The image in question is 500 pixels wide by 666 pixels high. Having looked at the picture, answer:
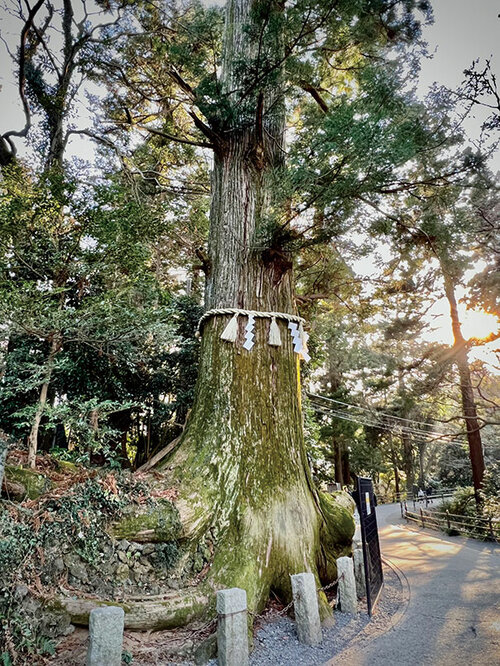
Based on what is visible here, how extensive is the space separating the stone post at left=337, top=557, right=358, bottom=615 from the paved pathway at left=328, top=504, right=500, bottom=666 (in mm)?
419

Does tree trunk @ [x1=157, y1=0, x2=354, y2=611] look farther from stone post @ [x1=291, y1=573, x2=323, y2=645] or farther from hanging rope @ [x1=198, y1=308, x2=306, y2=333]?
stone post @ [x1=291, y1=573, x2=323, y2=645]

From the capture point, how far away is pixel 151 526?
9.76ft

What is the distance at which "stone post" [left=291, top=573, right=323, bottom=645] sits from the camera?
2873mm

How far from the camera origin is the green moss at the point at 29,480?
9.36ft

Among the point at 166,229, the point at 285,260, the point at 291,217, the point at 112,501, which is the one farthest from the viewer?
the point at 166,229

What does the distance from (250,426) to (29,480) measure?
2038mm

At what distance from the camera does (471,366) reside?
1080cm

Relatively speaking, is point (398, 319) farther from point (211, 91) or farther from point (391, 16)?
point (211, 91)

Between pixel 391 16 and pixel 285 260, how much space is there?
4.26 metres

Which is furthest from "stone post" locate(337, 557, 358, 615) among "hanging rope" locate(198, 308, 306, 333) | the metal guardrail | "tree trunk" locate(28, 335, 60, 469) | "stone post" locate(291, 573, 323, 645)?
the metal guardrail

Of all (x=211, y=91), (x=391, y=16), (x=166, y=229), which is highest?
(x=391, y=16)

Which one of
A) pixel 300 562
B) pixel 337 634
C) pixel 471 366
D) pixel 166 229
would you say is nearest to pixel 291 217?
pixel 166 229

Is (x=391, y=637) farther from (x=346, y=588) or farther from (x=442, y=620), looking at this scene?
(x=442, y=620)

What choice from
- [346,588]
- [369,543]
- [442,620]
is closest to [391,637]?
[346,588]
